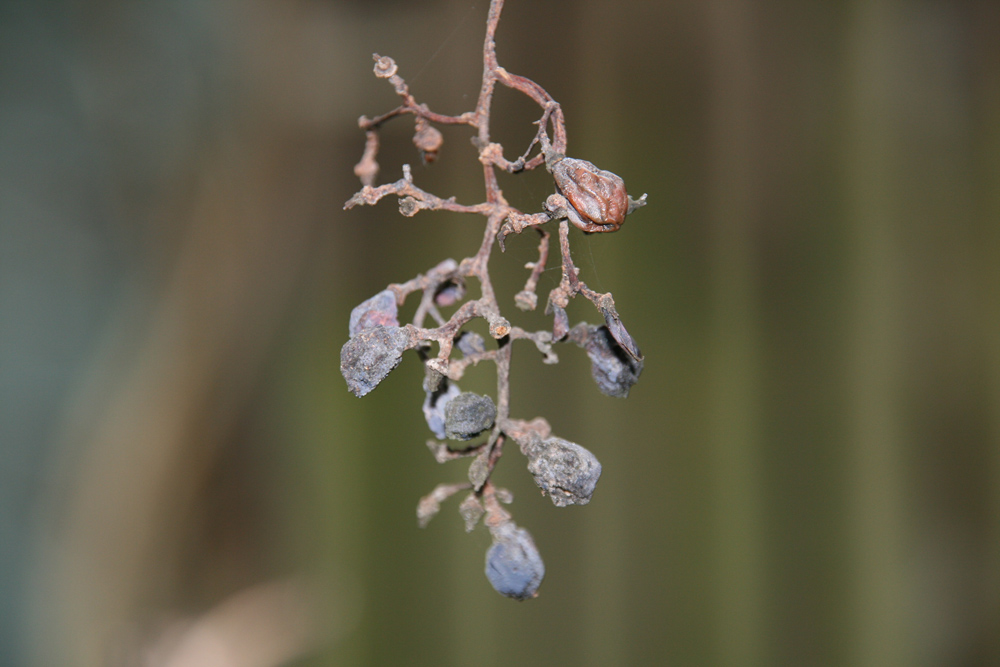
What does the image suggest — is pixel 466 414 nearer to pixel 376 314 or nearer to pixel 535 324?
pixel 376 314

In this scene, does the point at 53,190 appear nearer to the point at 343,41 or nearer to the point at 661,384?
the point at 343,41

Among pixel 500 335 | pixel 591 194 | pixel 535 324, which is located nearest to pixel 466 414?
pixel 500 335

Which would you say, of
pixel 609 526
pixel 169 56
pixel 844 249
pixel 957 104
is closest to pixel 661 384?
pixel 609 526

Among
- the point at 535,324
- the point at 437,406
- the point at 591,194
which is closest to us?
the point at 591,194

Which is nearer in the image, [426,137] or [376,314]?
[376,314]

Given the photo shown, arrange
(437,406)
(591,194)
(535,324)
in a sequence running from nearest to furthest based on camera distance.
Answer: (591,194) → (437,406) → (535,324)

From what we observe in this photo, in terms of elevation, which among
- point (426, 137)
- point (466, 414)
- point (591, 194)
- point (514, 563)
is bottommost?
point (514, 563)

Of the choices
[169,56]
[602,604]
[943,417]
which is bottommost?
[602,604]

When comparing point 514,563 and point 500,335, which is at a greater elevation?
point 500,335
